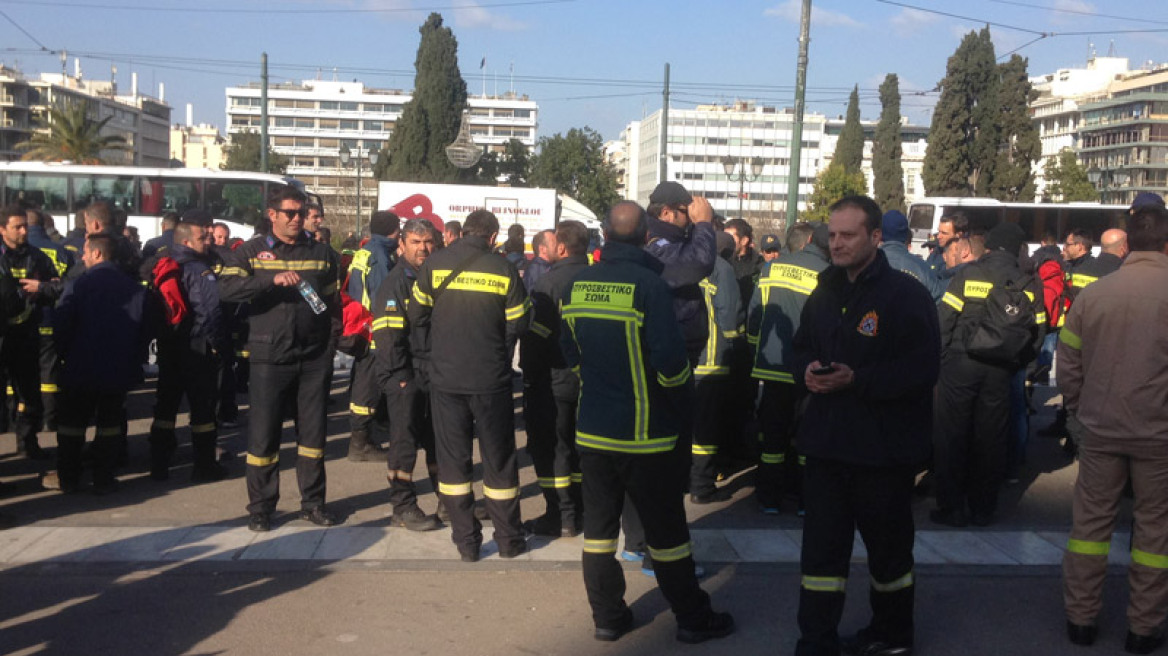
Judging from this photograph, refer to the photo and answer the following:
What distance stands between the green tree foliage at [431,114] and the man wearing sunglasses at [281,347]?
47.2m

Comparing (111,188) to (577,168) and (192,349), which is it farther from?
(577,168)

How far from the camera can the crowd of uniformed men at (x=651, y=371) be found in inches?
189

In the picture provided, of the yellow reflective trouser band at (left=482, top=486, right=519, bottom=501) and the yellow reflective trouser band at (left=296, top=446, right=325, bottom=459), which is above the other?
the yellow reflective trouser band at (left=296, top=446, right=325, bottom=459)

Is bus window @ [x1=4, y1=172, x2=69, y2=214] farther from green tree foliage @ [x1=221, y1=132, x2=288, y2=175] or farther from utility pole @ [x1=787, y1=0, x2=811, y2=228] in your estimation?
green tree foliage @ [x1=221, y1=132, x2=288, y2=175]

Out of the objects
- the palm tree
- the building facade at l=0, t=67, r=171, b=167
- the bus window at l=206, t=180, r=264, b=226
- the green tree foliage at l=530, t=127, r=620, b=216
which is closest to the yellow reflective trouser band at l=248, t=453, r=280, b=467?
the bus window at l=206, t=180, r=264, b=226

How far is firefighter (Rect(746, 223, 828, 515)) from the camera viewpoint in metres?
7.56

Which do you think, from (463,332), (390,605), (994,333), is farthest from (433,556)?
(994,333)

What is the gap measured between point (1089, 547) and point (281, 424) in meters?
4.90

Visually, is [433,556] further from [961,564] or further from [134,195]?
[134,195]

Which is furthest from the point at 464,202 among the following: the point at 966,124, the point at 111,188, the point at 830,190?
the point at 966,124

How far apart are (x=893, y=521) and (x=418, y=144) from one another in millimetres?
51127

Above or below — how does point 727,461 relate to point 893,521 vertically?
below

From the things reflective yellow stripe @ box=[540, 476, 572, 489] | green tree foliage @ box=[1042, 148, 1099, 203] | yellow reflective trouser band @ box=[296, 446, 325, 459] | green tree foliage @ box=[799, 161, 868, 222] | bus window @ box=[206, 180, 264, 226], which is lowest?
reflective yellow stripe @ box=[540, 476, 572, 489]

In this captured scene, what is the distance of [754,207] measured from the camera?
138125 millimetres
